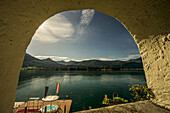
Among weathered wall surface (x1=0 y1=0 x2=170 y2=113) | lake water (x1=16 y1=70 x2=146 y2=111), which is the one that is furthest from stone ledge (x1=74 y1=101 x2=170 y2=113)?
lake water (x1=16 y1=70 x2=146 y2=111)

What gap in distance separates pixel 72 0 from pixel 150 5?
175cm

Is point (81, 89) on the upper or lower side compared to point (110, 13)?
lower

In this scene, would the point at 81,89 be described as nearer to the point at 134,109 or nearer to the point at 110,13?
the point at 134,109

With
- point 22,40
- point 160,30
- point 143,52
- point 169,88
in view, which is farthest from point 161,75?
point 22,40

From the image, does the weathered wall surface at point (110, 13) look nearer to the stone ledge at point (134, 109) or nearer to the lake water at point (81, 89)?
the stone ledge at point (134, 109)

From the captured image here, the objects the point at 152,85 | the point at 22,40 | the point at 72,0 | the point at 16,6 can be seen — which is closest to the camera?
the point at 16,6

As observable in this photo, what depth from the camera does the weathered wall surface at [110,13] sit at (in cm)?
84

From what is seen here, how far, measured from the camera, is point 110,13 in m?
2.10

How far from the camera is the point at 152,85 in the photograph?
206cm

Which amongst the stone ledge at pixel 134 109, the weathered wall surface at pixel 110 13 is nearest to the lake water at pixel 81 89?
the stone ledge at pixel 134 109

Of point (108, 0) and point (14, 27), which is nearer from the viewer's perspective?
point (14, 27)

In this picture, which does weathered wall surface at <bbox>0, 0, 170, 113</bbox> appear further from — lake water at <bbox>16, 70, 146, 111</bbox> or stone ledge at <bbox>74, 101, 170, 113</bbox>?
lake water at <bbox>16, 70, 146, 111</bbox>

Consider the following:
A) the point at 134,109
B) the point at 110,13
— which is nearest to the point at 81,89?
the point at 134,109

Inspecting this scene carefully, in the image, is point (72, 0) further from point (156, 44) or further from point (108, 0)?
Result: point (156, 44)
